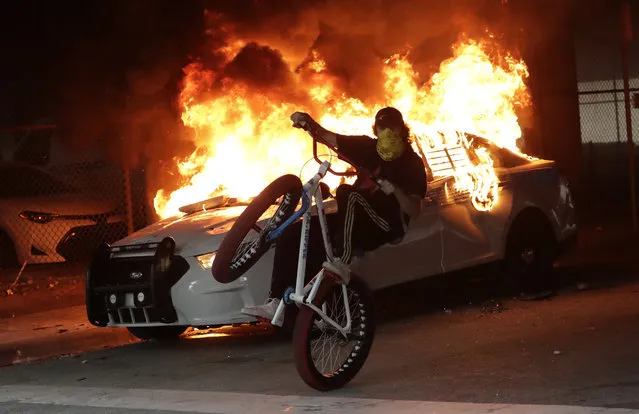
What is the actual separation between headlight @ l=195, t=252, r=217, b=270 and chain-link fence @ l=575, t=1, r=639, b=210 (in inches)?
311

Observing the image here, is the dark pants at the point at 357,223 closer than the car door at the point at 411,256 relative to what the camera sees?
Yes

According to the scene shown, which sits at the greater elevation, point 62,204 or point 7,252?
point 62,204

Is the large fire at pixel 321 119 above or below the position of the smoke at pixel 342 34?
below

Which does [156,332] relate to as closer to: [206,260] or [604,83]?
[206,260]

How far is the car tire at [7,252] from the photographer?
14.9 metres

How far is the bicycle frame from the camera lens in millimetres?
7230

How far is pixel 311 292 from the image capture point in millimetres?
7223

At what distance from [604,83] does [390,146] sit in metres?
20.5

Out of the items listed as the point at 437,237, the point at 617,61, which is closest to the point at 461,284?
the point at 437,237

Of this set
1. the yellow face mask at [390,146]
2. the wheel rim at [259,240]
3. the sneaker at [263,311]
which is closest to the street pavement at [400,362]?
the sneaker at [263,311]

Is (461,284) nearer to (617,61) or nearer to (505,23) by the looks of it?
(505,23)

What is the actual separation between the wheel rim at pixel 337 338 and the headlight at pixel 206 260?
151cm

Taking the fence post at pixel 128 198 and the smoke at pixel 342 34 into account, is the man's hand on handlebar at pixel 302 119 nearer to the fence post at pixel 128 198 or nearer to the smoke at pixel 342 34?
the smoke at pixel 342 34

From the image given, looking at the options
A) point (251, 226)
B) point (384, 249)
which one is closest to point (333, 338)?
point (251, 226)
